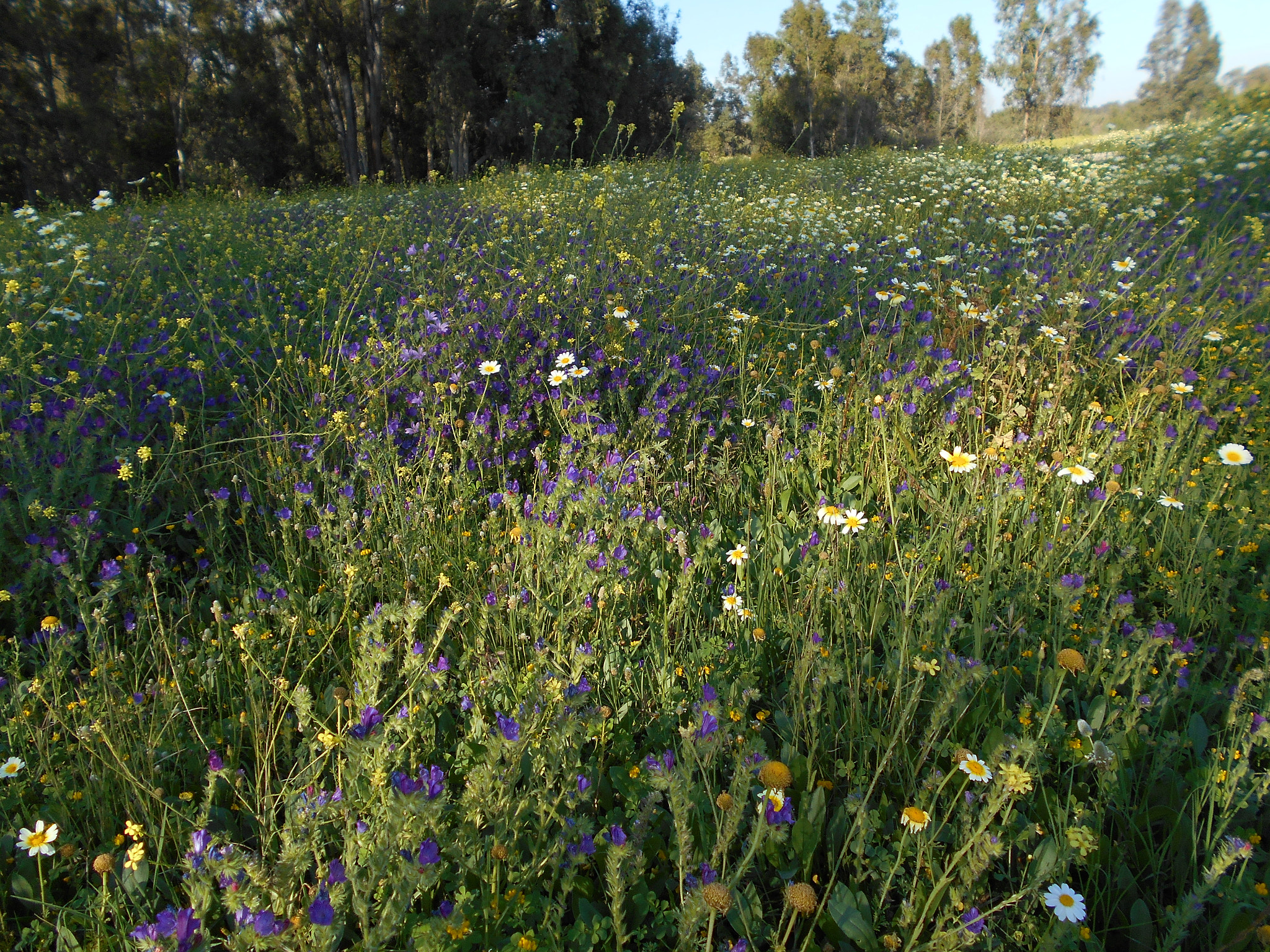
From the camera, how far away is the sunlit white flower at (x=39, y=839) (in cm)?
127

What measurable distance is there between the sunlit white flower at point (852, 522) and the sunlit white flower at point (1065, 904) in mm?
1012

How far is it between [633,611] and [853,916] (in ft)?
3.24

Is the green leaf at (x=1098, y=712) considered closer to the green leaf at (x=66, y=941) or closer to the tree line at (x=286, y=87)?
the green leaf at (x=66, y=941)

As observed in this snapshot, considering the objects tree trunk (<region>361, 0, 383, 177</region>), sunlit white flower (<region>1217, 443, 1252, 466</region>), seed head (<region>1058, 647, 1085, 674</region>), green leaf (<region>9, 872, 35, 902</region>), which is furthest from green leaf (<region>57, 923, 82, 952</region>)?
tree trunk (<region>361, 0, 383, 177</region>)

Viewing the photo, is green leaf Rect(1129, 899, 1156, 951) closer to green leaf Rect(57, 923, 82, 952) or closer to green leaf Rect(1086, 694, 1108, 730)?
green leaf Rect(1086, 694, 1108, 730)

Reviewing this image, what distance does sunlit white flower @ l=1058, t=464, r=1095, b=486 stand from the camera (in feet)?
6.91

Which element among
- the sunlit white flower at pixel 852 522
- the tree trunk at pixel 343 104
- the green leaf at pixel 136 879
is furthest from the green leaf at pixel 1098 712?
the tree trunk at pixel 343 104

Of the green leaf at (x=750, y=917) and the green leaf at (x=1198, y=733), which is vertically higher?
the green leaf at (x=1198, y=733)

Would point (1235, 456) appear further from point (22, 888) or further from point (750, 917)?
point (22, 888)

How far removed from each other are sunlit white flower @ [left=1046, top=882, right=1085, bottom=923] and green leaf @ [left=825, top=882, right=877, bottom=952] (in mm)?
307

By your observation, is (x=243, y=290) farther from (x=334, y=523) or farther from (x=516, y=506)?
(x=516, y=506)

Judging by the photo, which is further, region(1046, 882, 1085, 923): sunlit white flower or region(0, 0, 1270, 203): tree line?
region(0, 0, 1270, 203): tree line

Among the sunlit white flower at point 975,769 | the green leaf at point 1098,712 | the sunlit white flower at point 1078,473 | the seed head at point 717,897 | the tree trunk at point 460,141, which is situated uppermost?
the tree trunk at point 460,141

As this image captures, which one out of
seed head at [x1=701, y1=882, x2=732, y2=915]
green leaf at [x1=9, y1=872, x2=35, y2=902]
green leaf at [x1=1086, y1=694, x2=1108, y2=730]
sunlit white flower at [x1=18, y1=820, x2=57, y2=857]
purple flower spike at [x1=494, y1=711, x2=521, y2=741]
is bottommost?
green leaf at [x1=9, y1=872, x2=35, y2=902]
